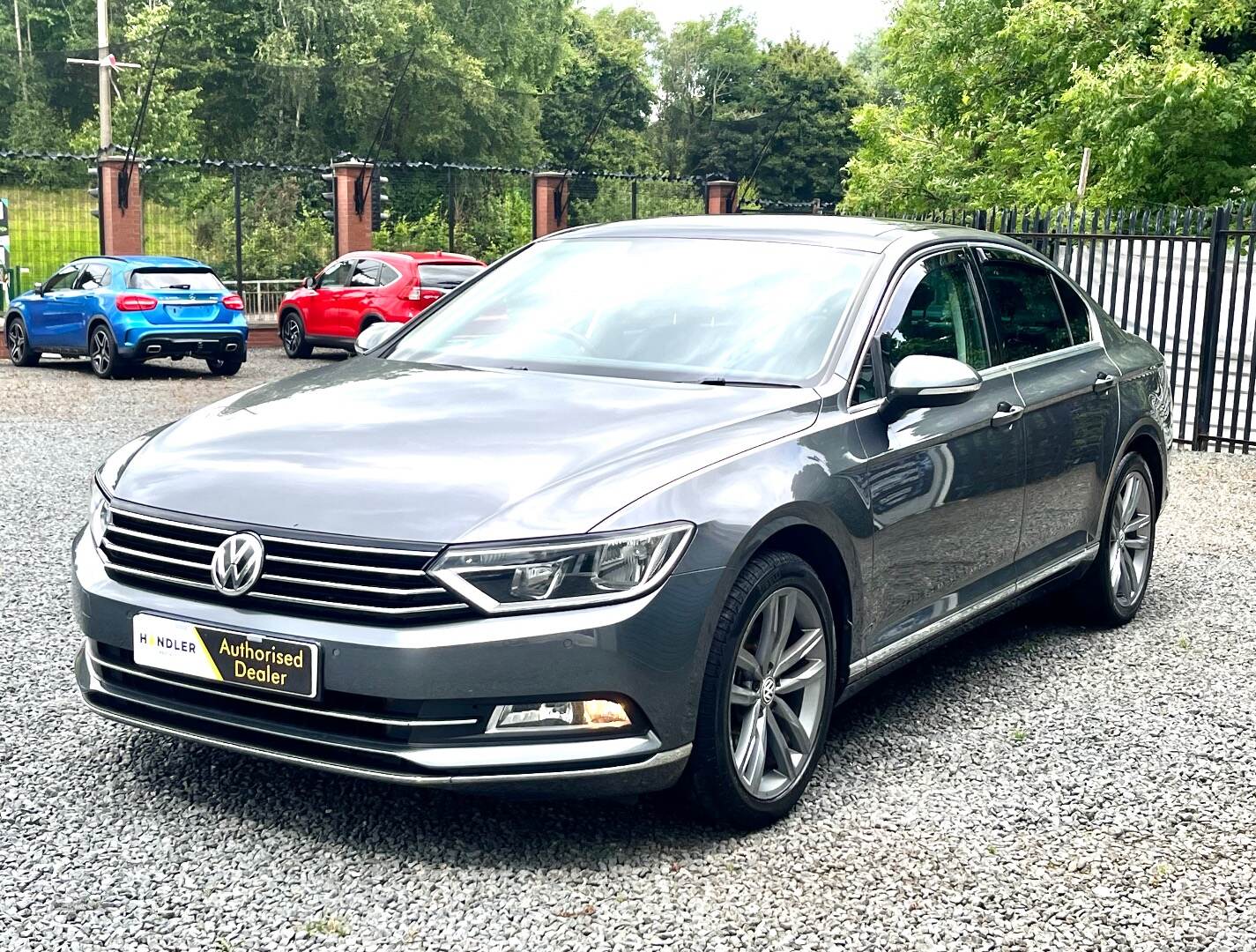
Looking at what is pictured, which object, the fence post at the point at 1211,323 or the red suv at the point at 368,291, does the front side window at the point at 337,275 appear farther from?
the fence post at the point at 1211,323

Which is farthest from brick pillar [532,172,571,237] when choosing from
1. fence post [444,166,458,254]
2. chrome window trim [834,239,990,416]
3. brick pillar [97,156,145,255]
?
chrome window trim [834,239,990,416]

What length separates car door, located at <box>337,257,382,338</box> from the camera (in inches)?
886

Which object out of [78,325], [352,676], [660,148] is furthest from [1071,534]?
[660,148]

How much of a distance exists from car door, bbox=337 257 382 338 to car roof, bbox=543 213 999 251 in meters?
17.3

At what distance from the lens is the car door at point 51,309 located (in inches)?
801

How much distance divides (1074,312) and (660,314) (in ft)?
7.64

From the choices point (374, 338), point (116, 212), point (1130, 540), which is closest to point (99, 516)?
point (374, 338)

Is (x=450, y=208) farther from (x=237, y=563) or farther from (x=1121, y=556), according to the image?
(x=237, y=563)

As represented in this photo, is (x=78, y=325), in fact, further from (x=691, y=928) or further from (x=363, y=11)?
(x=363, y=11)

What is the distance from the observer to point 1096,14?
2697 cm

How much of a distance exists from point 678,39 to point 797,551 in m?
108

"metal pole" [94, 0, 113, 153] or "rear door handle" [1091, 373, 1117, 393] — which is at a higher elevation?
"metal pole" [94, 0, 113, 153]

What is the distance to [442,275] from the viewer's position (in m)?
22.5

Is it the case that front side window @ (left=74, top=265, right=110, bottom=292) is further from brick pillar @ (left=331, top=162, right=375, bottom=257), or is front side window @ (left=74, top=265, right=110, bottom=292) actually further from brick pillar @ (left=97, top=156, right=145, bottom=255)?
brick pillar @ (left=331, top=162, right=375, bottom=257)
